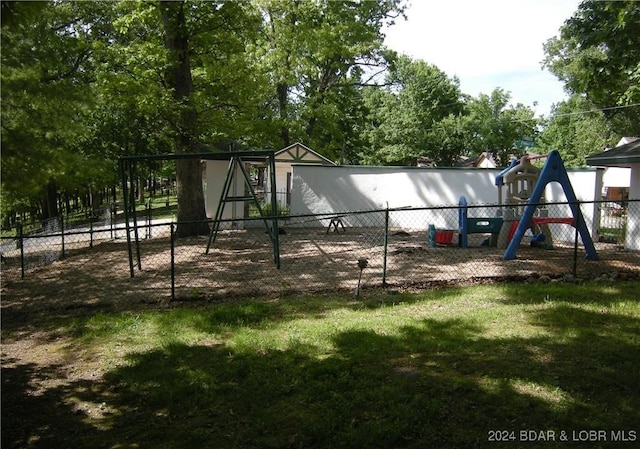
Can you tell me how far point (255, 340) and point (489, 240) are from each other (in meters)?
7.81

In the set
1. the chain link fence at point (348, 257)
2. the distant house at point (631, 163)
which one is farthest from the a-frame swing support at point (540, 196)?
the distant house at point (631, 163)

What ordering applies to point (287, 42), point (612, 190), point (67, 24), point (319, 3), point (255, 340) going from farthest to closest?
point (612, 190)
point (319, 3)
point (287, 42)
point (67, 24)
point (255, 340)

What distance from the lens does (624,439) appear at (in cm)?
313

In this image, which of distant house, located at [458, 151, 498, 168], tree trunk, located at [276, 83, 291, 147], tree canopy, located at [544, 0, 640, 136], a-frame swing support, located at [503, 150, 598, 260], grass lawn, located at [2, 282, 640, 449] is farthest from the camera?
distant house, located at [458, 151, 498, 168]

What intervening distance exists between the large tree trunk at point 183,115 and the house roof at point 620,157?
9.14m

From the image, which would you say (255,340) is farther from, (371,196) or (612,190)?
(612,190)

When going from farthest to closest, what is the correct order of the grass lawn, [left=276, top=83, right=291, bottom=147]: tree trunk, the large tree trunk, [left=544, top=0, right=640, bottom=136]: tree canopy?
[left=276, top=83, right=291, bottom=147]: tree trunk
the large tree trunk
[left=544, top=0, right=640, bottom=136]: tree canopy
the grass lawn

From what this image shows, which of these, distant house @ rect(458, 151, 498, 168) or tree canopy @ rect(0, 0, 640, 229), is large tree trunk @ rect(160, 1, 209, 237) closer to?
tree canopy @ rect(0, 0, 640, 229)

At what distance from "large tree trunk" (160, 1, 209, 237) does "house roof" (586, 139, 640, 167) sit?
9.14 meters

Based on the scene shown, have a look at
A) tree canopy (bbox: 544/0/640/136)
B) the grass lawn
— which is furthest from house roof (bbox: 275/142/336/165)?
the grass lawn

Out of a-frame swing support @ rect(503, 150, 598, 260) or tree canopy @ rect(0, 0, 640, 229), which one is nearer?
tree canopy @ rect(0, 0, 640, 229)

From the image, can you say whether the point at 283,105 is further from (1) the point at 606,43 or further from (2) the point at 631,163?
(1) the point at 606,43

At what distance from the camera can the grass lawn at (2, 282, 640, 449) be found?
3402 millimetres

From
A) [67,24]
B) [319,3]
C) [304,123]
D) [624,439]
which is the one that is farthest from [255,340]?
[319,3]
